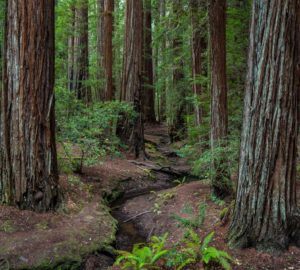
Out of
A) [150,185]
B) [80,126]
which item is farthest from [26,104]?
[150,185]

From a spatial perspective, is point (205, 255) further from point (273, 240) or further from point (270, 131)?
point (270, 131)

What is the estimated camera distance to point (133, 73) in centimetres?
1248

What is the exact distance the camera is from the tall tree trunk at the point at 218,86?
6.95 metres

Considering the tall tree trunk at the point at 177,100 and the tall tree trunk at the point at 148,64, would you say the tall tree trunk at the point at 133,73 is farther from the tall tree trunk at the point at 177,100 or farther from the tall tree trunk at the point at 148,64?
the tall tree trunk at the point at 148,64

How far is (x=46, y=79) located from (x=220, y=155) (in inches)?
154

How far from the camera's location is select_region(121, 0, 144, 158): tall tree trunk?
1245cm

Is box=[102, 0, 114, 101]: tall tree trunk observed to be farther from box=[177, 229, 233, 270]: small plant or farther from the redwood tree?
box=[177, 229, 233, 270]: small plant

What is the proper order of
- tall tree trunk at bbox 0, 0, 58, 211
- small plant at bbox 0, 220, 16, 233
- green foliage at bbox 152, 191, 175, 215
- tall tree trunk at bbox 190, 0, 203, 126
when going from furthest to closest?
tall tree trunk at bbox 190, 0, 203, 126 < green foliage at bbox 152, 191, 175, 215 < tall tree trunk at bbox 0, 0, 58, 211 < small plant at bbox 0, 220, 16, 233

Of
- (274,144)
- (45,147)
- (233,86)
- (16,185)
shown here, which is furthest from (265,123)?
(233,86)

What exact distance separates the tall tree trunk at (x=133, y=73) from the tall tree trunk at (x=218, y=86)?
564 cm

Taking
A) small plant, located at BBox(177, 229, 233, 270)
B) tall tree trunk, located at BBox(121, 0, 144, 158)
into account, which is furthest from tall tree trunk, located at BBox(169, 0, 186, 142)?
small plant, located at BBox(177, 229, 233, 270)

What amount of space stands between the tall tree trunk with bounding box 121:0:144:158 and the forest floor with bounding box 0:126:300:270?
2104mm

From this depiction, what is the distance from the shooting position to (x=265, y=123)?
4406 mm

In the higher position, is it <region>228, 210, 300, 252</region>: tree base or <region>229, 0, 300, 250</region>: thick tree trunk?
<region>229, 0, 300, 250</region>: thick tree trunk
